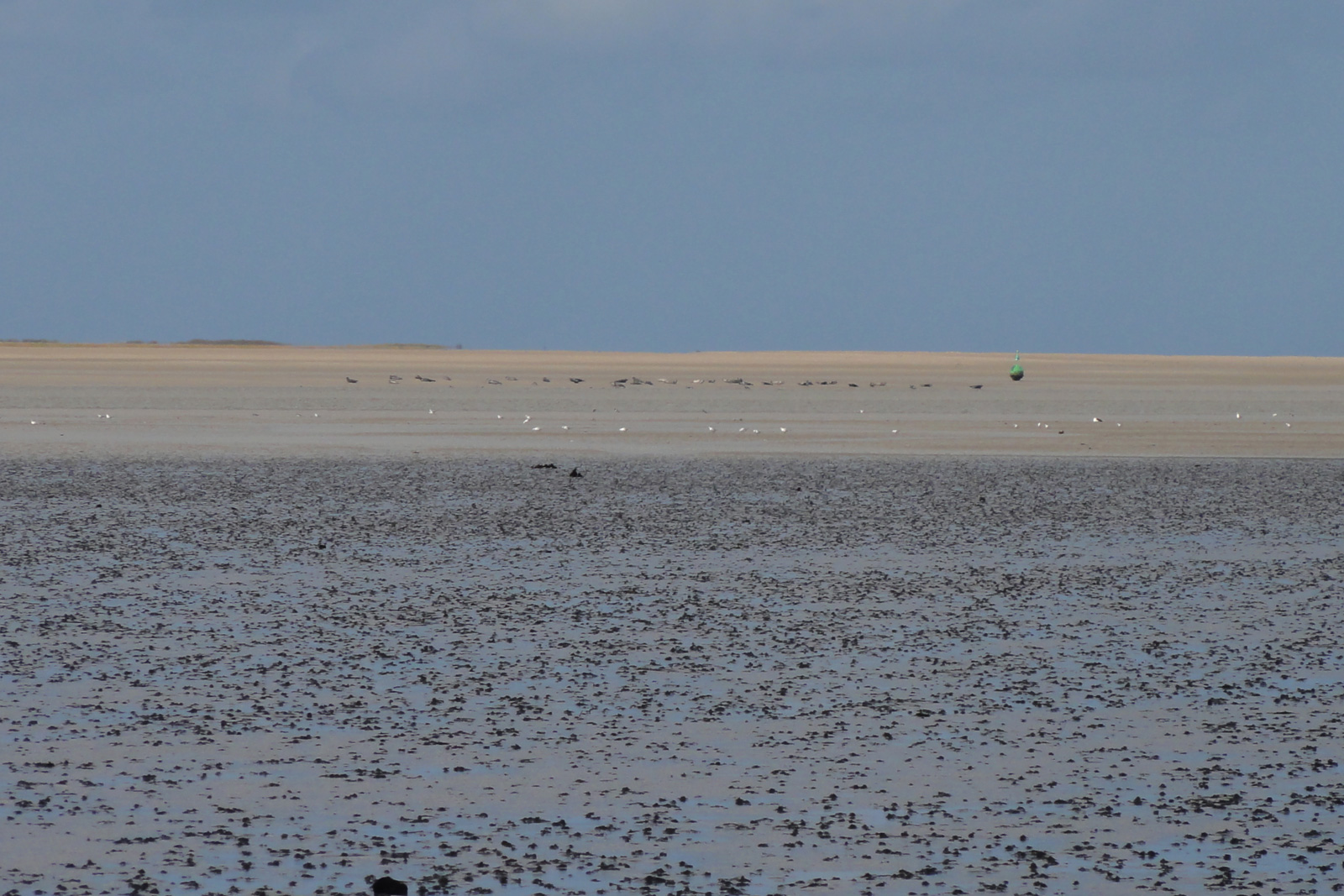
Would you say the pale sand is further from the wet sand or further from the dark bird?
the dark bird

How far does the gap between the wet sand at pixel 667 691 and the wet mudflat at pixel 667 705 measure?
1.0 inches

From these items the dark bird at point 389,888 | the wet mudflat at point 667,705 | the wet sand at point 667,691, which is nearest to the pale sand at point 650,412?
the wet sand at point 667,691

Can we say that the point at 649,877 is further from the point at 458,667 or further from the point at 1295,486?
the point at 1295,486

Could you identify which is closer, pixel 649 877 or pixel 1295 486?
pixel 649 877

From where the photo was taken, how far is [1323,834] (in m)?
5.74

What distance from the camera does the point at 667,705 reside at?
7777mm

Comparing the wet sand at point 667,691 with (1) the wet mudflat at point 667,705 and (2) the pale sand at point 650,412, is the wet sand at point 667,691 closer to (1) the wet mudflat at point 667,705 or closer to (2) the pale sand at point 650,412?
(1) the wet mudflat at point 667,705

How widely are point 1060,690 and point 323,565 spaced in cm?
606

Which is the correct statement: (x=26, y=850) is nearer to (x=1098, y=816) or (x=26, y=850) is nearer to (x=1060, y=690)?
(x=1098, y=816)

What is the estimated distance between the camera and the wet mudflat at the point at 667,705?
5516mm

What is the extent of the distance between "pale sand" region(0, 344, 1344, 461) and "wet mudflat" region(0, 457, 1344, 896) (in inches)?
437

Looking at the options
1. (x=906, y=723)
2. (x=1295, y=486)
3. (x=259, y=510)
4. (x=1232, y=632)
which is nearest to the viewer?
(x=906, y=723)

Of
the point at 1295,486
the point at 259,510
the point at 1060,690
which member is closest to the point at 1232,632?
the point at 1060,690

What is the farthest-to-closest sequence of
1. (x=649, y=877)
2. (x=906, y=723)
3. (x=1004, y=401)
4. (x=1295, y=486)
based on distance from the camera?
1. (x=1004, y=401)
2. (x=1295, y=486)
3. (x=906, y=723)
4. (x=649, y=877)
